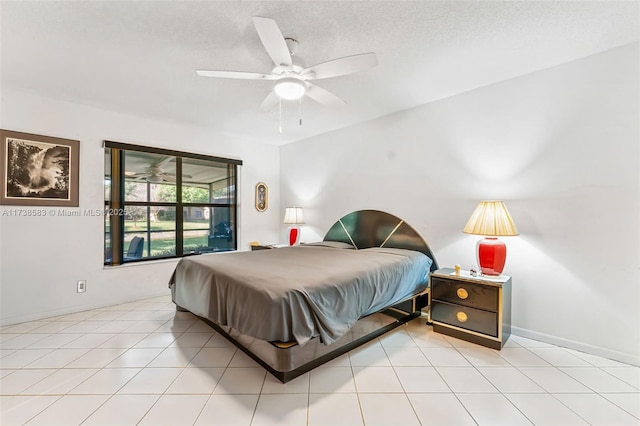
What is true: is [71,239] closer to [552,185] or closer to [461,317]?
[461,317]

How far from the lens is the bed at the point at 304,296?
187 cm

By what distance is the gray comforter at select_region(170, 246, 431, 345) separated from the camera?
1.85m

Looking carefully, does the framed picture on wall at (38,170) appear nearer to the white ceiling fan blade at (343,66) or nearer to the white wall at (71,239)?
the white wall at (71,239)

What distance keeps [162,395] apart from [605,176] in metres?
3.74

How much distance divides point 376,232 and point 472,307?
1563 millimetres

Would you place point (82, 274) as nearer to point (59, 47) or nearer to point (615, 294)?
point (59, 47)

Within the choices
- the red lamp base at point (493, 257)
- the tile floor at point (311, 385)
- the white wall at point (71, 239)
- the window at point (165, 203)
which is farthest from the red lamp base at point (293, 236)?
the red lamp base at point (493, 257)

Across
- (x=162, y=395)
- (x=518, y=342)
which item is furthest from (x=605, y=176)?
(x=162, y=395)

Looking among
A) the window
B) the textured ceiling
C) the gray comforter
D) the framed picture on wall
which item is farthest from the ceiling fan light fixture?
the framed picture on wall

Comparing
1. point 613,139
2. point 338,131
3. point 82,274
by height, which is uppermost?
point 338,131

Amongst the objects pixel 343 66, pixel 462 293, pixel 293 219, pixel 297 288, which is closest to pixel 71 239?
pixel 293 219

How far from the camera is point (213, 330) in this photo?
282cm

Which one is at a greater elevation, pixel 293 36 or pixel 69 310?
pixel 293 36

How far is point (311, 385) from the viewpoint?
1.91 meters
